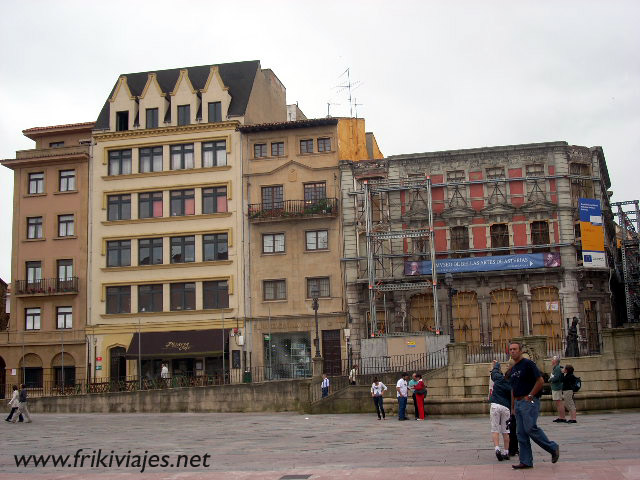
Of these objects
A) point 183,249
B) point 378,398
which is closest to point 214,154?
point 183,249

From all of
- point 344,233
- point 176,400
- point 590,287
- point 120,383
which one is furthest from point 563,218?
point 120,383

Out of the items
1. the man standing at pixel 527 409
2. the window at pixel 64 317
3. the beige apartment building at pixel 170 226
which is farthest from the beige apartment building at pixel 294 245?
the man standing at pixel 527 409

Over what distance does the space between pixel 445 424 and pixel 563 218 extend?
24.0 metres

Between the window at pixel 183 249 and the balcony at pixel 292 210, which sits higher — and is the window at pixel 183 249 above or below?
below

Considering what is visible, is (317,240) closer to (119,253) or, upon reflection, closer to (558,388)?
(119,253)

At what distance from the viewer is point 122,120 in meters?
52.6

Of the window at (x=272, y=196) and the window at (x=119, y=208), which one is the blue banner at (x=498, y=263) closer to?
the window at (x=272, y=196)

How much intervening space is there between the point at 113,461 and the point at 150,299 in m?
34.3

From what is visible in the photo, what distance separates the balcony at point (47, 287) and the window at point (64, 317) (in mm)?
1217

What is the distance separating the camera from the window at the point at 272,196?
4884 centimetres

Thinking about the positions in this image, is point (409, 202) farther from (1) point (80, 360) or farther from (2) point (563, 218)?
(1) point (80, 360)

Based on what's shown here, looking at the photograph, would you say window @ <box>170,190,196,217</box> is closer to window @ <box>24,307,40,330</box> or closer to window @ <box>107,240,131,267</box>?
window @ <box>107,240,131,267</box>

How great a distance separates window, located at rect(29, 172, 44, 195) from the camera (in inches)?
2071

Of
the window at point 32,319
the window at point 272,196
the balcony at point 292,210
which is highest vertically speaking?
the window at point 272,196
